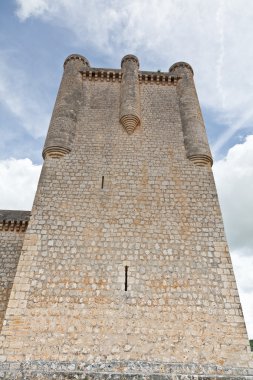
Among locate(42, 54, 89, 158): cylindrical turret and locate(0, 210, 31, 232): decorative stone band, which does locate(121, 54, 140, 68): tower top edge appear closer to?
locate(42, 54, 89, 158): cylindrical turret

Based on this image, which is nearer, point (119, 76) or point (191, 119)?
point (191, 119)

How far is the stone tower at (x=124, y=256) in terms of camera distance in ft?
19.2

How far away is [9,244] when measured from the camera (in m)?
10.8

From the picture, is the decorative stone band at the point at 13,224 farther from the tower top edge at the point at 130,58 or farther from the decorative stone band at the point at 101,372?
the decorative stone band at the point at 101,372

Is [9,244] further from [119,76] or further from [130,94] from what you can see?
[119,76]

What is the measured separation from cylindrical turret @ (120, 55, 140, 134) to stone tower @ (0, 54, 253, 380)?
0.05 m

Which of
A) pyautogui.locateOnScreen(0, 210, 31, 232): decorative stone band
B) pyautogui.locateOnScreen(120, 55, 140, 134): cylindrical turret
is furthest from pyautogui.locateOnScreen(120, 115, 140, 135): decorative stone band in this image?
pyautogui.locateOnScreen(0, 210, 31, 232): decorative stone band

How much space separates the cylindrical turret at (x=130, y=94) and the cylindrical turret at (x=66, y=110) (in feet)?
5.11

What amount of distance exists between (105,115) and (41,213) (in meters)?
4.24

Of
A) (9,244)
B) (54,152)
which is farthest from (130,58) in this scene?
(9,244)

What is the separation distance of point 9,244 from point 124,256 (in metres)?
5.69

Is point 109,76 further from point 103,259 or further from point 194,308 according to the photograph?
point 194,308

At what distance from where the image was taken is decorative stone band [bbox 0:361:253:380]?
3.28m

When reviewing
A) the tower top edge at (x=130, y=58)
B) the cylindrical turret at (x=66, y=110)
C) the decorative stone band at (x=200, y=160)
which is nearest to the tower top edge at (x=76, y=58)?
the cylindrical turret at (x=66, y=110)
